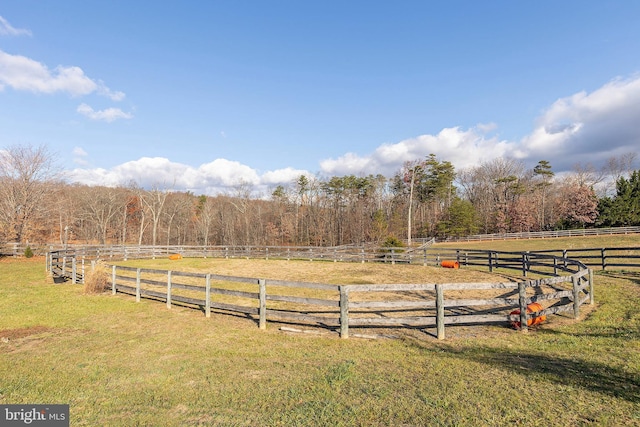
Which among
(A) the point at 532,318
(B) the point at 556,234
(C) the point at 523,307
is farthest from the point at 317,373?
(B) the point at 556,234

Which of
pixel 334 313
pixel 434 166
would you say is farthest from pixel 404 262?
pixel 434 166

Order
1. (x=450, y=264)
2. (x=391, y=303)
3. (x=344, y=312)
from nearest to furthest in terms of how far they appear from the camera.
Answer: (x=391, y=303) < (x=344, y=312) < (x=450, y=264)

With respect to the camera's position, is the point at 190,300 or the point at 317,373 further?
the point at 190,300

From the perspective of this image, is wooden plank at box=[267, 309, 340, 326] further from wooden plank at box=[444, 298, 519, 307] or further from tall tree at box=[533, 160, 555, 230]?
tall tree at box=[533, 160, 555, 230]

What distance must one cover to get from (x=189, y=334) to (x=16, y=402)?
3522 mm

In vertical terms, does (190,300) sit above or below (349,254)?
above

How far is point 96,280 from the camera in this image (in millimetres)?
13359

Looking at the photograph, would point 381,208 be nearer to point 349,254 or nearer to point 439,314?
point 349,254

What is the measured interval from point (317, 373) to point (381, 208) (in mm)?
59282

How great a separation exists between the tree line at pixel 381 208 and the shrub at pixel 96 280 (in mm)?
39609

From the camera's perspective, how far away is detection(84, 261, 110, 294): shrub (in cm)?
1325

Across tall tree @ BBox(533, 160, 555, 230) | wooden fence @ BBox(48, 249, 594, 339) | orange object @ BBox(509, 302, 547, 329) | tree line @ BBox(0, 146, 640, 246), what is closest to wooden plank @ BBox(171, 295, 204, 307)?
wooden fence @ BBox(48, 249, 594, 339)

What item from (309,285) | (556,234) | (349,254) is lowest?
(349,254)

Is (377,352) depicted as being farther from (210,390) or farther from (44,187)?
(44,187)
